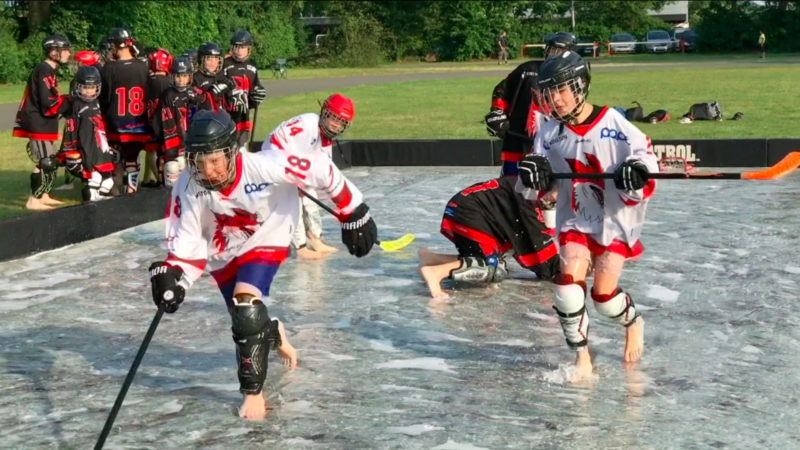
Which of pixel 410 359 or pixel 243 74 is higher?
pixel 243 74

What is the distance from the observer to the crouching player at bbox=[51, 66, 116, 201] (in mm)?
11430

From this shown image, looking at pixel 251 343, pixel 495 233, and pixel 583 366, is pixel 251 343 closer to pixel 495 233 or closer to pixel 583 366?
pixel 583 366

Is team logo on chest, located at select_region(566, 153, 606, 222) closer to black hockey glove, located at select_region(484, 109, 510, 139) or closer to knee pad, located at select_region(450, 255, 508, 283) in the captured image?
knee pad, located at select_region(450, 255, 508, 283)

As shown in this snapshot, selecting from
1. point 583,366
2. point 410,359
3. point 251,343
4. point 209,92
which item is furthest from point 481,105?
point 251,343

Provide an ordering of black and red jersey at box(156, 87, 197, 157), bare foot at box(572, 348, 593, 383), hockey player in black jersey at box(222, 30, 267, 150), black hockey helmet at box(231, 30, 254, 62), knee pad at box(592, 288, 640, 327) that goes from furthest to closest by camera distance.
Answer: black hockey helmet at box(231, 30, 254, 62) < hockey player in black jersey at box(222, 30, 267, 150) < black and red jersey at box(156, 87, 197, 157) < knee pad at box(592, 288, 640, 327) < bare foot at box(572, 348, 593, 383)

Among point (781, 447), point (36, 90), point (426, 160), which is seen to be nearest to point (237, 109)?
point (36, 90)

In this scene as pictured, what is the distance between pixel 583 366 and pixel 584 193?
87cm

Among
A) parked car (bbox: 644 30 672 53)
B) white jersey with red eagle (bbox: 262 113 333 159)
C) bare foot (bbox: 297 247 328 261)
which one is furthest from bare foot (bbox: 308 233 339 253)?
parked car (bbox: 644 30 672 53)

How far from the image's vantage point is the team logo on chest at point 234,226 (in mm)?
5578

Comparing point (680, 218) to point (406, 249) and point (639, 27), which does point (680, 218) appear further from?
point (639, 27)

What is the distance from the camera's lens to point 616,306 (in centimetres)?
599

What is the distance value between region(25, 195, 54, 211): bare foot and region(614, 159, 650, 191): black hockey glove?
24.4 feet

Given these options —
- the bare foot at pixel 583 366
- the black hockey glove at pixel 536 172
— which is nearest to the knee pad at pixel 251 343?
the black hockey glove at pixel 536 172

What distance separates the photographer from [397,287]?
26.9 ft
